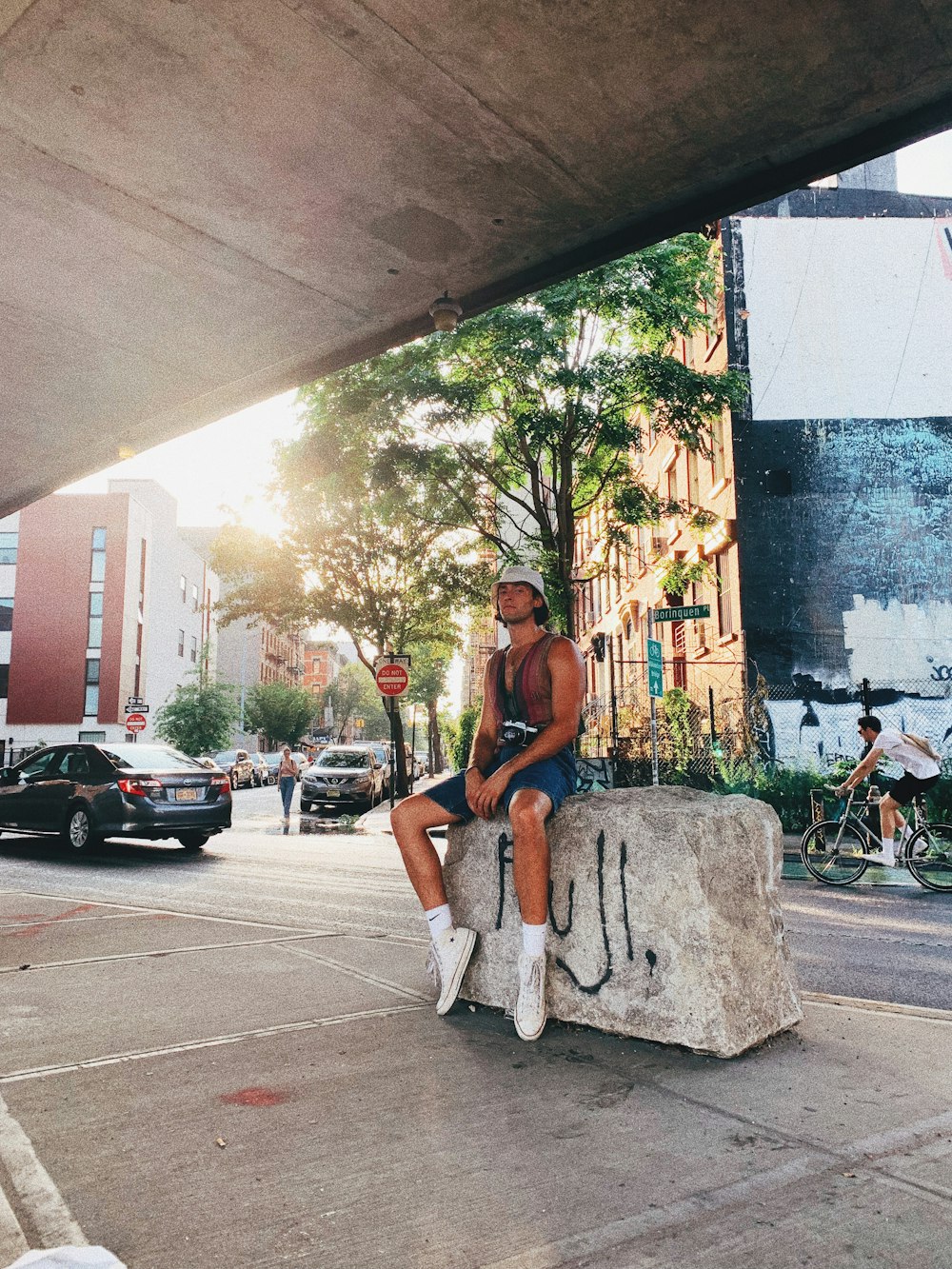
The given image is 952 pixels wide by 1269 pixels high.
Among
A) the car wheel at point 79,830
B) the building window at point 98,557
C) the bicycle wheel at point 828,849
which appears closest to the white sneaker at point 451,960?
the bicycle wheel at point 828,849

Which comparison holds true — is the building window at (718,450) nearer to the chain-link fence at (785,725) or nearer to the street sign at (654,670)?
the chain-link fence at (785,725)

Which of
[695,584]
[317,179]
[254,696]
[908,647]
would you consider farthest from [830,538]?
[254,696]

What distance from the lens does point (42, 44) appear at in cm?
398

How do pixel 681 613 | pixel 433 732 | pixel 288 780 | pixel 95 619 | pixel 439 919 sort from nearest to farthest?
pixel 439 919, pixel 681 613, pixel 288 780, pixel 95 619, pixel 433 732

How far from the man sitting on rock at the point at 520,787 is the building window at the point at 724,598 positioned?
1571 cm

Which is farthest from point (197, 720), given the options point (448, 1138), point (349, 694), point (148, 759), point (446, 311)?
point (349, 694)

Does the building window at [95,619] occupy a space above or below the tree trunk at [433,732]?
above

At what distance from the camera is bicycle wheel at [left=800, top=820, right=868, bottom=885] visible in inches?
408

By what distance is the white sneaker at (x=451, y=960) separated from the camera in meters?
4.06

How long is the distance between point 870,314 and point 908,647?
7221 millimetres

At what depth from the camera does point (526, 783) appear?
13.2 feet

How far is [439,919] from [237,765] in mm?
38716

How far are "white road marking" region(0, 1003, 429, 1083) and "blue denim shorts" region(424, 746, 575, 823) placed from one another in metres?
0.90

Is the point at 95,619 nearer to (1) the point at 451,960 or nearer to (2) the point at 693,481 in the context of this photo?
(2) the point at 693,481
